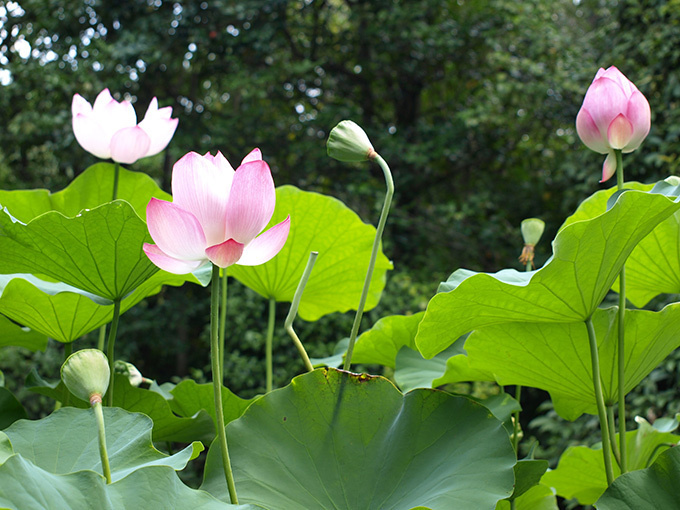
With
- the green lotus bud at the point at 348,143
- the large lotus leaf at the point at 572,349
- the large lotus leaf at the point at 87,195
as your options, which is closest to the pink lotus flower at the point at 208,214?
the green lotus bud at the point at 348,143

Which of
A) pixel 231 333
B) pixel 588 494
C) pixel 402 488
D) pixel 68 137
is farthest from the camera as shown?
pixel 68 137

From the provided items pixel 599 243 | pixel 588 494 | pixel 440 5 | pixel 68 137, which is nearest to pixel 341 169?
pixel 440 5

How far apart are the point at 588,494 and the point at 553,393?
26cm

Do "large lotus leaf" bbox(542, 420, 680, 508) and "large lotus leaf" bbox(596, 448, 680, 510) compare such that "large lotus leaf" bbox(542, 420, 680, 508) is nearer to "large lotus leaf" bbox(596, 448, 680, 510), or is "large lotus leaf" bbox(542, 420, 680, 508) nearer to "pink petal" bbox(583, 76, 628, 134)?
"large lotus leaf" bbox(596, 448, 680, 510)

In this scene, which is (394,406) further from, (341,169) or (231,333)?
(341,169)

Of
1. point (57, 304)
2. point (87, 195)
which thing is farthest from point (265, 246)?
point (87, 195)

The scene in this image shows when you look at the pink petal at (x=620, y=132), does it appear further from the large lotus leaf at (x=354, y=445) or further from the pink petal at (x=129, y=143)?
the pink petal at (x=129, y=143)

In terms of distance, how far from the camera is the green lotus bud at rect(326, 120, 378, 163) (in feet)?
1.47

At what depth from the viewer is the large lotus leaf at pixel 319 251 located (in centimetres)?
72

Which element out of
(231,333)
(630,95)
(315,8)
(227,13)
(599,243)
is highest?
(315,8)

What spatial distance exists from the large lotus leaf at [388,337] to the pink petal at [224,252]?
0.30 meters

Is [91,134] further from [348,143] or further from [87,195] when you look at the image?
[348,143]

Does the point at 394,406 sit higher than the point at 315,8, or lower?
lower

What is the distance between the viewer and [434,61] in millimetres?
3639
